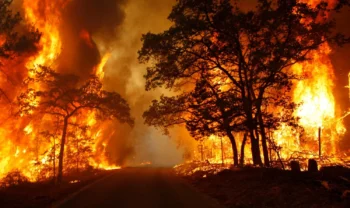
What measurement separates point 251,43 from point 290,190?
1153 cm

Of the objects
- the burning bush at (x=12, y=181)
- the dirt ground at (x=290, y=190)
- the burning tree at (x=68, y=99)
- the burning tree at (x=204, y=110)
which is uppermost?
the burning tree at (x=68, y=99)

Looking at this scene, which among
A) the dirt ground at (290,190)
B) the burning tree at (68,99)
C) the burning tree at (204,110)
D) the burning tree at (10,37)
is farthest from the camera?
the burning tree at (68,99)

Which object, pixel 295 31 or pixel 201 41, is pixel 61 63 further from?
pixel 295 31

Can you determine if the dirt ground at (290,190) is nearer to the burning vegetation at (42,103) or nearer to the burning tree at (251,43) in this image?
the burning tree at (251,43)

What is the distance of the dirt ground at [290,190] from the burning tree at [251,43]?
5.55 metres

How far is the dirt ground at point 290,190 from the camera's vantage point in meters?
9.91

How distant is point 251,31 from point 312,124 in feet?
103

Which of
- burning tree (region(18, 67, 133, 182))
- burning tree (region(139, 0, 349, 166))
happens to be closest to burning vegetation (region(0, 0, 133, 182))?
burning tree (region(18, 67, 133, 182))

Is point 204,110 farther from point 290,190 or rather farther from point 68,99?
point 68,99

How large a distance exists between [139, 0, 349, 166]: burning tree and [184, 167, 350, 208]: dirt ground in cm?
555

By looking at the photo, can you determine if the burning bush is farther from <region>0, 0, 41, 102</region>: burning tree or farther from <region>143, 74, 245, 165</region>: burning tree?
<region>143, 74, 245, 165</region>: burning tree

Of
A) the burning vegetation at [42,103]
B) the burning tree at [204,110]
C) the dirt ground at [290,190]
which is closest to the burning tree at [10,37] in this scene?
the burning vegetation at [42,103]

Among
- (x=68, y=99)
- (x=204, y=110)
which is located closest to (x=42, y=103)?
(x=68, y=99)

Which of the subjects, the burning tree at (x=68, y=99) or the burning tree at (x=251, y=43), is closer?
the burning tree at (x=251, y=43)
